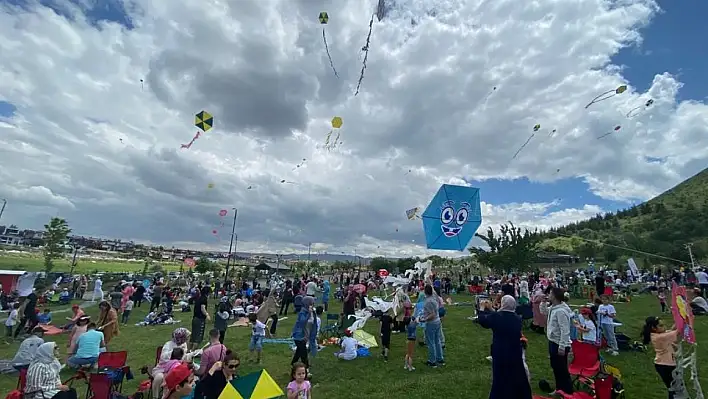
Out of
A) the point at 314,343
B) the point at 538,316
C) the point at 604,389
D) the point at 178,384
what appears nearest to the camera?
the point at 178,384

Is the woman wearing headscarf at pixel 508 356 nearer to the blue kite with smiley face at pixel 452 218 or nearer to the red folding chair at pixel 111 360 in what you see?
the blue kite with smiley face at pixel 452 218

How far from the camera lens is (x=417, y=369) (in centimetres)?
830

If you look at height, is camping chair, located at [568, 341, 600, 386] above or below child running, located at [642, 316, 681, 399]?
below

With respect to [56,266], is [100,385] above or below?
below

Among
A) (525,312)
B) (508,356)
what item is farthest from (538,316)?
(508,356)

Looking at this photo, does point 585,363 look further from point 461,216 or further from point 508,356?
point 461,216

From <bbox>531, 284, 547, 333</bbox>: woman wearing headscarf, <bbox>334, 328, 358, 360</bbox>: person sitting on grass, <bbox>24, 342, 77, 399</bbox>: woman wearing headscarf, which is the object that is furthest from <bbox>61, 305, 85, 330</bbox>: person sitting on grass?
<bbox>531, 284, 547, 333</bbox>: woman wearing headscarf

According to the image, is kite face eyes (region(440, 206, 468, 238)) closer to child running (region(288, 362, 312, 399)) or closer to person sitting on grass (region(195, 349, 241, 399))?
child running (region(288, 362, 312, 399))

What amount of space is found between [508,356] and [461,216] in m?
4.06

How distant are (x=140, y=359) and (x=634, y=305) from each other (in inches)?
822

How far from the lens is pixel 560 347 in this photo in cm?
584

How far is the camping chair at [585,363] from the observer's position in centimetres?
644

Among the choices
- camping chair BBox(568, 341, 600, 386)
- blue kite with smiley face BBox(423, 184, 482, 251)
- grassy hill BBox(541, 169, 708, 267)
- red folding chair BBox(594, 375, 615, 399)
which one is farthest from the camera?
grassy hill BBox(541, 169, 708, 267)

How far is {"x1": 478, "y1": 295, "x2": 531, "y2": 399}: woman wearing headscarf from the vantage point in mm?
4551
